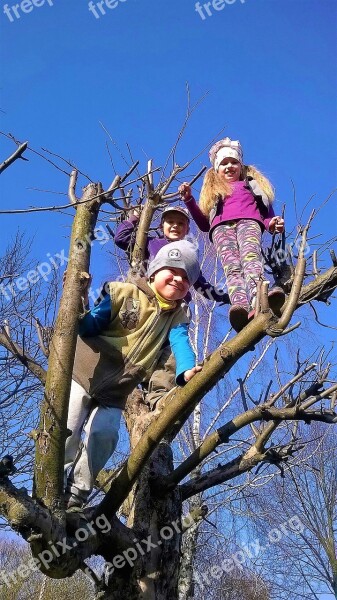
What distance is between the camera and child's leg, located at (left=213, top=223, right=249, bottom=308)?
3080 mm

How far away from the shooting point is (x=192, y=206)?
12.3ft

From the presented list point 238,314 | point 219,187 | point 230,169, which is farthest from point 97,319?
point 230,169

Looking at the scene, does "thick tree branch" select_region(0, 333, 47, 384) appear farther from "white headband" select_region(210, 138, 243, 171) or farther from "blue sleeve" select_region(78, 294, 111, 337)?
"white headband" select_region(210, 138, 243, 171)

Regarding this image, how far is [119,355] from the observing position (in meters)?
2.86

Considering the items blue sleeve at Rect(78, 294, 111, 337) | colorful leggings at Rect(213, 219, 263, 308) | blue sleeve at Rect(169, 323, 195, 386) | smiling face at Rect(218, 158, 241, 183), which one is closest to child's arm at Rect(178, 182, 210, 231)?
colorful leggings at Rect(213, 219, 263, 308)

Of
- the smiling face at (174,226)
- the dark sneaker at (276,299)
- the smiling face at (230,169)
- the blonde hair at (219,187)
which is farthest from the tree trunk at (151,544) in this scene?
the smiling face at (230,169)

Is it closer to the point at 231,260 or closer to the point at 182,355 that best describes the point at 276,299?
the point at 182,355

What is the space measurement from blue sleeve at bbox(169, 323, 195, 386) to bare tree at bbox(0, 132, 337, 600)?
151mm

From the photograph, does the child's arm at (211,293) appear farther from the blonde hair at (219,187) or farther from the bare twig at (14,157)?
the bare twig at (14,157)

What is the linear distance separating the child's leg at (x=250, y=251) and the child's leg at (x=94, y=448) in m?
1.00

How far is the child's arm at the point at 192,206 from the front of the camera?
140 inches

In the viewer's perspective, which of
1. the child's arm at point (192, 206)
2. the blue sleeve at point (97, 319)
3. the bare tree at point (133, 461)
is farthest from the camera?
the child's arm at point (192, 206)

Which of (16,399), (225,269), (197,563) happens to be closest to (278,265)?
(225,269)

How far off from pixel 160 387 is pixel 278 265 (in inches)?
56.2
